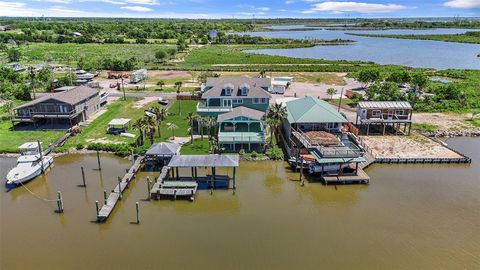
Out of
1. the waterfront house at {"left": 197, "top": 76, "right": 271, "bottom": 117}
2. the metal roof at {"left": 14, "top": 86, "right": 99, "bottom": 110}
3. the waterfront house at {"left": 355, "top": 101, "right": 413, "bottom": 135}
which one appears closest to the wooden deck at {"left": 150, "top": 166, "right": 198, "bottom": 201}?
the waterfront house at {"left": 197, "top": 76, "right": 271, "bottom": 117}

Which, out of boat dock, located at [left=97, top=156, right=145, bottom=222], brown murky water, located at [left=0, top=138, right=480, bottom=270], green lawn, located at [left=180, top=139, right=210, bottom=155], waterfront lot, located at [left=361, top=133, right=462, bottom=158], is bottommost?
brown murky water, located at [left=0, top=138, right=480, bottom=270]

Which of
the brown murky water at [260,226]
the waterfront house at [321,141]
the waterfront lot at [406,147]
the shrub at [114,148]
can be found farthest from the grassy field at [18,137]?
the waterfront lot at [406,147]

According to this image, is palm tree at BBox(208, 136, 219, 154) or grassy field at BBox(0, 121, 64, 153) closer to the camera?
palm tree at BBox(208, 136, 219, 154)

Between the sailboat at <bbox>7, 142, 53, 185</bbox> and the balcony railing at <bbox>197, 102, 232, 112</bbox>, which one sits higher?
the balcony railing at <bbox>197, 102, 232, 112</bbox>

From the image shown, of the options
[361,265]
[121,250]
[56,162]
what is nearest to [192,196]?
[121,250]

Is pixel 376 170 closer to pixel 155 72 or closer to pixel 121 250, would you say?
pixel 121 250

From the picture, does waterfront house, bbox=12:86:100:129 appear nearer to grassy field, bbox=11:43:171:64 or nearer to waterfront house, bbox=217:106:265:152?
waterfront house, bbox=217:106:265:152
